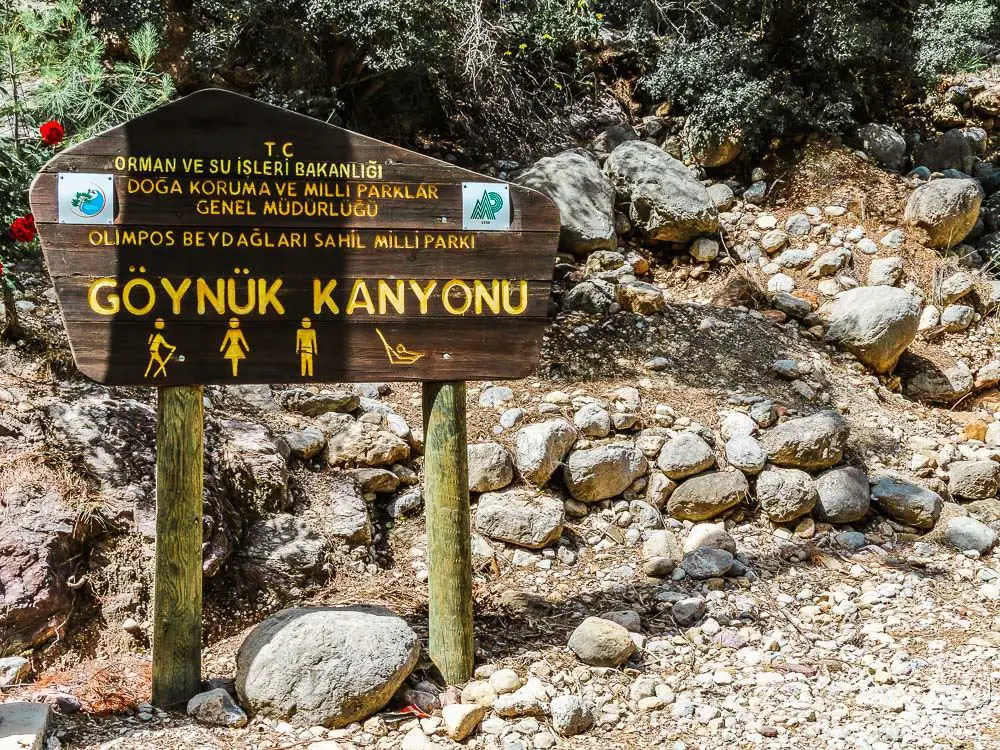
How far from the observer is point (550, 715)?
10.9 feet

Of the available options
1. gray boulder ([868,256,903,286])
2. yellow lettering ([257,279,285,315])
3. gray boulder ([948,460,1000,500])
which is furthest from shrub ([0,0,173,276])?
gray boulder ([868,256,903,286])

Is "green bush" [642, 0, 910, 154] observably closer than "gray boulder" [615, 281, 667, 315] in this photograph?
No

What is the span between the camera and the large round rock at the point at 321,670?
3119 mm

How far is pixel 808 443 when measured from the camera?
16.8 feet

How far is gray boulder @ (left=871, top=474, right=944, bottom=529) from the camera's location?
16.5ft

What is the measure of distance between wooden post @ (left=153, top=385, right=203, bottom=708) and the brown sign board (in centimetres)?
16

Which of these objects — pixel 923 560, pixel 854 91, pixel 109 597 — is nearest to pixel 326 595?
pixel 109 597

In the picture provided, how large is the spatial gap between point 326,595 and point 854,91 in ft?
23.0

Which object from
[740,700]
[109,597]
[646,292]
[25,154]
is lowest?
[740,700]

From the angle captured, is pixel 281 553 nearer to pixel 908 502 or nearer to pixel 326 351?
pixel 326 351

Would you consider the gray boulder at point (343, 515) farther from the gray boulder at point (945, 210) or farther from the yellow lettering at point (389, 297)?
the gray boulder at point (945, 210)

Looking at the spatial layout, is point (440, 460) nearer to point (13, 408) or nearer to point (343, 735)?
point (343, 735)

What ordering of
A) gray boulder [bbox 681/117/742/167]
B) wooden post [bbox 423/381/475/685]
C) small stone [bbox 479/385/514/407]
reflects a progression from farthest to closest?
gray boulder [bbox 681/117/742/167], small stone [bbox 479/385/514/407], wooden post [bbox 423/381/475/685]

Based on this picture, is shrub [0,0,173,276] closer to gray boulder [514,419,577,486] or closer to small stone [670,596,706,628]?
gray boulder [514,419,577,486]
